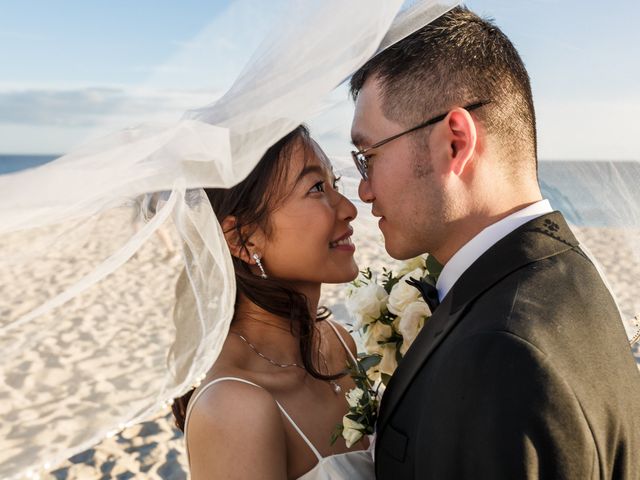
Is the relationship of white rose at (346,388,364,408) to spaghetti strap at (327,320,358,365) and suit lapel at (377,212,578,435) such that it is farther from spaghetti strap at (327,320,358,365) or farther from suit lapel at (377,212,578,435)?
spaghetti strap at (327,320,358,365)

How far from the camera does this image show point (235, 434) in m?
2.38

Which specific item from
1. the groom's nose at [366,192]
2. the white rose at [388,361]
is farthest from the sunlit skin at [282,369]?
the groom's nose at [366,192]

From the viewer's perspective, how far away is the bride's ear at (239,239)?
114 inches

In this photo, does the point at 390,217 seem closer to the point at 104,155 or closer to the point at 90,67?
the point at 104,155

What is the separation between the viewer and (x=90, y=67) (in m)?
63.9

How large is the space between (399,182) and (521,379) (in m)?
0.97

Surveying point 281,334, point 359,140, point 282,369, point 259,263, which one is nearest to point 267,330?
point 281,334

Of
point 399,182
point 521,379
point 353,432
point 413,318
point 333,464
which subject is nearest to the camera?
point 521,379

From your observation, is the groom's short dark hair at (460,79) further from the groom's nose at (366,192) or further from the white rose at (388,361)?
the white rose at (388,361)

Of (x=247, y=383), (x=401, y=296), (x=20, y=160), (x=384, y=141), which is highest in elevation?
(x=20, y=160)

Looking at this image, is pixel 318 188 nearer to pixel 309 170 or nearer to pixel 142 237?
pixel 309 170

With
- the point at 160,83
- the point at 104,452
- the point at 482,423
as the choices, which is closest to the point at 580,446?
the point at 482,423

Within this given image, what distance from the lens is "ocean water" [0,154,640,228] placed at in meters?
2.89

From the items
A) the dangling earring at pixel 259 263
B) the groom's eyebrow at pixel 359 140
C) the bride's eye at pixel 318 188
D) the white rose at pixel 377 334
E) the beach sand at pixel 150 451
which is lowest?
the beach sand at pixel 150 451
